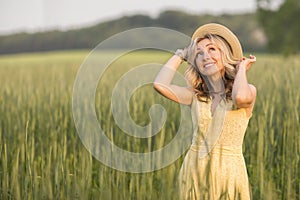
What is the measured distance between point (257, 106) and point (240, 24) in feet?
129

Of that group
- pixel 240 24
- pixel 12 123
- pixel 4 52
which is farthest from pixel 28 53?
pixel 12 123

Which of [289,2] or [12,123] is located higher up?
[289,2]

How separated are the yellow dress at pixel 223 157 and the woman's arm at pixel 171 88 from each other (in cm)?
5

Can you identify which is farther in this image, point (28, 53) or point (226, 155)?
point (28, 53)

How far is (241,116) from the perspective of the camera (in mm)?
2078

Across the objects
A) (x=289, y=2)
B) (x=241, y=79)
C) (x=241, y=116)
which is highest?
(x=289, y=2)

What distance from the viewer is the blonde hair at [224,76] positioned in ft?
6.86

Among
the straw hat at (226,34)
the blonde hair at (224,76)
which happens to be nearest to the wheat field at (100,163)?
the blonde hair at (224,76)

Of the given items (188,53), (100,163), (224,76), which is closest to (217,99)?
(224,76)

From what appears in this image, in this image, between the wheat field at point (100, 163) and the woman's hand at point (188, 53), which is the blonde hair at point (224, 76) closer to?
the woman's hand at point (188, 53)

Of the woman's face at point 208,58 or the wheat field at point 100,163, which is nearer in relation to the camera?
the wheat field at point 100,163

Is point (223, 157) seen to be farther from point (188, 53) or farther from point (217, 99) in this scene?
point (188, 53)

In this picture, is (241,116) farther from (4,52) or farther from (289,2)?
(4,52)

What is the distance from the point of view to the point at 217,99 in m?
2.11
